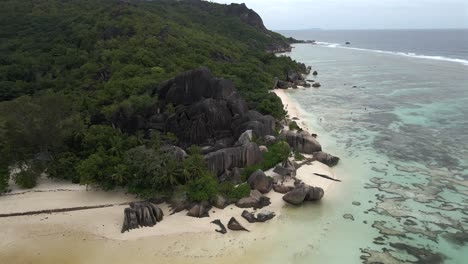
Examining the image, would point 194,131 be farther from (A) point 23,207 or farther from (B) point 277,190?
(A) point 23,207

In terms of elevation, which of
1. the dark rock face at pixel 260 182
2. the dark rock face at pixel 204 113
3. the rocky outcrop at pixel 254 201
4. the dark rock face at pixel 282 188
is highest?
the dark rock face at pixel 204 113

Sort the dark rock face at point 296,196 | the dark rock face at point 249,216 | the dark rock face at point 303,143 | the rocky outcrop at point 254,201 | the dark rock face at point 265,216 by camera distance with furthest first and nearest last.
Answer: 1. the dark rock face at point 303,143
2. the dark rock face at point 296,196
3. the rocky outcrop at point 254,201
4. the dark rock face at point 265,216
5. the dark rock face at point 249,216

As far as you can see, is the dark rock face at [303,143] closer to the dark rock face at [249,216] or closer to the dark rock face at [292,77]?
the dark rock face at [249,216]

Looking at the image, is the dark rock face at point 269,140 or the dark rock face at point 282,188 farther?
the dark rock face at point 269,140

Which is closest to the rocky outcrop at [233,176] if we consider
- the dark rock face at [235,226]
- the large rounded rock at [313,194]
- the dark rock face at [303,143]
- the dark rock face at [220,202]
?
the dark rock face at [220,202]

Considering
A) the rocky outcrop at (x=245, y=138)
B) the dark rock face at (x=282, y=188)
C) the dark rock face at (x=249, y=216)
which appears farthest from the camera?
the rocky outcrop at (x=245, y=138)

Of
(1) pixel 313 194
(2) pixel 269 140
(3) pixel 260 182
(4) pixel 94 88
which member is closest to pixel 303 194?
(1) pixel 313 194

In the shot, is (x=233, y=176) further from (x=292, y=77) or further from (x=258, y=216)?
(x=292, y=77)
